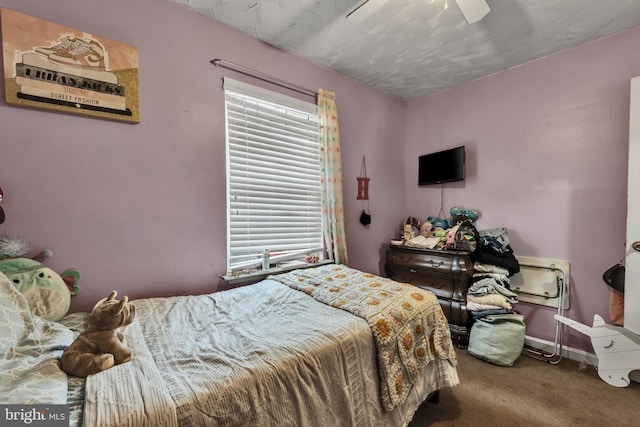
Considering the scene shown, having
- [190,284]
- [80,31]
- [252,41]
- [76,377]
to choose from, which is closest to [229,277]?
[190,284]

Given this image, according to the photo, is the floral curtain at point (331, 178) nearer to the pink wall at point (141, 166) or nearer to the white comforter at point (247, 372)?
the pink wall at point (141, 166)

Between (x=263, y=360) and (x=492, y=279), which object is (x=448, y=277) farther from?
(x=263, y=360)

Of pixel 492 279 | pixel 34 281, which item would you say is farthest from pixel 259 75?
pixel 492 279

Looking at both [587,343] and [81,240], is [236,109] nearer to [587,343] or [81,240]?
[81,240]

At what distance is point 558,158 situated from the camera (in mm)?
2406

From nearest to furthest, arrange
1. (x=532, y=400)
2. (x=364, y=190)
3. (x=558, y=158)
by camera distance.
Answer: (x=532, y=400) → (x=558, y=158) → (x=364, y=190)

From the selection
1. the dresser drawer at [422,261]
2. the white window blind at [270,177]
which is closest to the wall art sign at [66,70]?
the white window blind at [270,177]

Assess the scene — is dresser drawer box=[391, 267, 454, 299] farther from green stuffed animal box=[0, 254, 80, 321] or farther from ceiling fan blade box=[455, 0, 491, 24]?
green stuffed animal box=[0, 254, 80, 321]

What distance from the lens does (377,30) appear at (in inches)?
80.8

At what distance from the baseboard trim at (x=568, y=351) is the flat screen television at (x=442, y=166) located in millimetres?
1678

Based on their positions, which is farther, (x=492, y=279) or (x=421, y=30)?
(x=492, y=279)

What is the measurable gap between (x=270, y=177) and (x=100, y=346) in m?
1.59
